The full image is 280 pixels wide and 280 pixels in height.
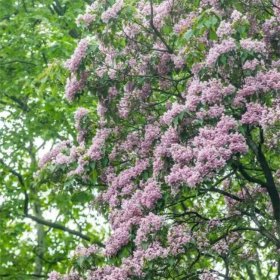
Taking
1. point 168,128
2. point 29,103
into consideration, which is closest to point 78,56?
point 168,128

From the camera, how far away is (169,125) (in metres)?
7.72

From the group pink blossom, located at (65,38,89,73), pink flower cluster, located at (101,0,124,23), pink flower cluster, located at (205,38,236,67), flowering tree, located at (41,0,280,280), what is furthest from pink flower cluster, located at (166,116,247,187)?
pink flower cluster, located at (101,0,124,23)

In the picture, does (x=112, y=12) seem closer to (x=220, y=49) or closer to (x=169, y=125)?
(x=220, y=49)

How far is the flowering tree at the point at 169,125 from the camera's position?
7.38m

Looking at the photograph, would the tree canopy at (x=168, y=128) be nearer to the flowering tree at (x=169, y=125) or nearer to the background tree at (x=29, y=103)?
the flowering tree at (x=169, y=125)

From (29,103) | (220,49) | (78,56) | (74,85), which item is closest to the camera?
(220,49)

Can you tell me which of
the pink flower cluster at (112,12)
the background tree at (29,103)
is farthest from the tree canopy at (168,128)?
the background tree at (29,103)

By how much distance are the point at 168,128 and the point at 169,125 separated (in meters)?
0.51

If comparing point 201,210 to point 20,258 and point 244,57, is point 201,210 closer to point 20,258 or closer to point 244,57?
point 244,57

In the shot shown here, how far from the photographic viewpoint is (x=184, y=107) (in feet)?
24.5

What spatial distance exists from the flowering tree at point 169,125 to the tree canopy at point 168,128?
0.06 ft

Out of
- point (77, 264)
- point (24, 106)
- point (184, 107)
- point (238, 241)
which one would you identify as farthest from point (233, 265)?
point (24, 106)

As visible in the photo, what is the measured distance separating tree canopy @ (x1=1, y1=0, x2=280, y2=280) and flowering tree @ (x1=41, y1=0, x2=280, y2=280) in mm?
18

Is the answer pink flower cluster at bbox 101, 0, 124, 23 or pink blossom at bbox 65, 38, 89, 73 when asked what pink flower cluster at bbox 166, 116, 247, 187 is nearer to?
pink blossom at bbox 65, 38, 89, 73
